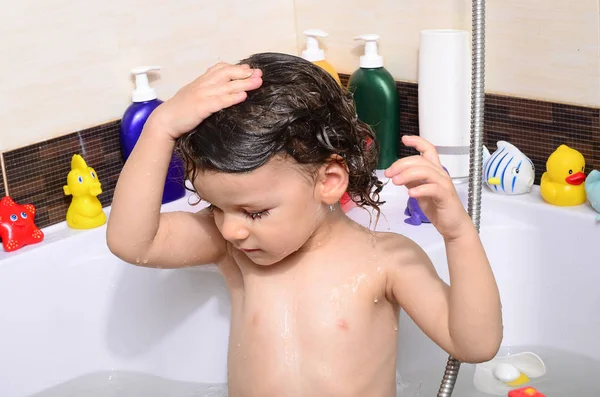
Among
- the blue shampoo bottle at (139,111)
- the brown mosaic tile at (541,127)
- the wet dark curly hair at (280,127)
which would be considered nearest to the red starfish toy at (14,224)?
the blue shampoo bottle at (139,111)

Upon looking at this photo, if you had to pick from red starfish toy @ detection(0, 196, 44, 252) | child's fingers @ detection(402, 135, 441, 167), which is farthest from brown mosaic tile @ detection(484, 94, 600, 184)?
red starfish toy @ detection(0, 196, 44, 252)

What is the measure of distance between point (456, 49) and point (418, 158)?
2.31ft

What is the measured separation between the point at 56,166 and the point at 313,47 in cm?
56

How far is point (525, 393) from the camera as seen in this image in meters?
1.53

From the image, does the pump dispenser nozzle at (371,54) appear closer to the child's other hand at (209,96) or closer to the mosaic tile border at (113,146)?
the mosaic tile border at (113,146)

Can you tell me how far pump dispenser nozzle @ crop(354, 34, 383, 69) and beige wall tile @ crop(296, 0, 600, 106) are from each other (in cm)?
6

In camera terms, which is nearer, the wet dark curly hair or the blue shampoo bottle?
the wet dark curly hair

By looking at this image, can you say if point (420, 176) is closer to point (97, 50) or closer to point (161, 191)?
point (161, 191)

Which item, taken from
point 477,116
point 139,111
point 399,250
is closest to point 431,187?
point 399,250

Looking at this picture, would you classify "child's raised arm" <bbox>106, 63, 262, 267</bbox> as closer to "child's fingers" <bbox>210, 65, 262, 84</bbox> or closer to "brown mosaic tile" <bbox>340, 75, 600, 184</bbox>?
"child's fingers" <bbox>210, 65, 262, 84</bbox>

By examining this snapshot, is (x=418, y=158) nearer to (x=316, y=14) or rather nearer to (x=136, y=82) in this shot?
(x=136, y=82)

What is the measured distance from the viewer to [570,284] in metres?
1.62

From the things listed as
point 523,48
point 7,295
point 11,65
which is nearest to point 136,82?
point 11,65

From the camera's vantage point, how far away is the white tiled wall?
1.62 meters
